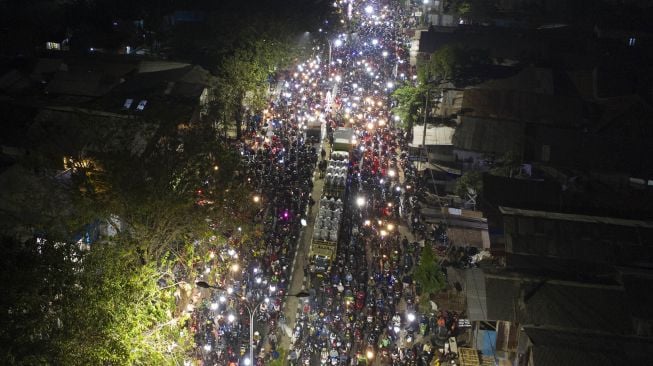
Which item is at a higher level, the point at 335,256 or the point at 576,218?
the point at 576,218

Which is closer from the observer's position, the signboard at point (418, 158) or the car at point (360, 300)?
the car at point (360, 300)

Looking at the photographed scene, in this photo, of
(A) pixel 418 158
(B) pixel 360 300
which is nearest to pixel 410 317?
(B) pixel 360 300

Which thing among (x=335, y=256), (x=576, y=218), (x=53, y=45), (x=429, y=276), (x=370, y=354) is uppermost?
(x=53, y=45)

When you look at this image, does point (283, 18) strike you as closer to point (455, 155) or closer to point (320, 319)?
point (455, 155)

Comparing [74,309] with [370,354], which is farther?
[370,354]

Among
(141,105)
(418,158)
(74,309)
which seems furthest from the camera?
(141,105)

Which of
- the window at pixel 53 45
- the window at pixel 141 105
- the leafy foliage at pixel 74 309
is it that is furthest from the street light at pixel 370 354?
the window at pixel 53 45

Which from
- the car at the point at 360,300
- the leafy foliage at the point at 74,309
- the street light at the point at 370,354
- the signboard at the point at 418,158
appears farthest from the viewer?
the signboard at the point at 418,158

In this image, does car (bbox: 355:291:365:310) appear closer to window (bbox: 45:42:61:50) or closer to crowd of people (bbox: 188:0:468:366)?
crowd of people (bbox: 188:0:468:366)

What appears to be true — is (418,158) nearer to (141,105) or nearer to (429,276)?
(429,276)

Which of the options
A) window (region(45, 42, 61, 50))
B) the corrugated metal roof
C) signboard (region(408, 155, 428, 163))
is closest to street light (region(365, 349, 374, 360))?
the corrugated metal roof

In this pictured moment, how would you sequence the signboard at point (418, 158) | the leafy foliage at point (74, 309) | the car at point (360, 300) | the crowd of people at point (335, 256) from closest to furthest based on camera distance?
the leafy foliage at point (74, 309) < the crowd of people at point (335, 256) < the car at point (360, 300) < the signboard at point (418, 158)

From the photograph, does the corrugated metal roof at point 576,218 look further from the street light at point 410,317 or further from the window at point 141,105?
the window at point 141,105
